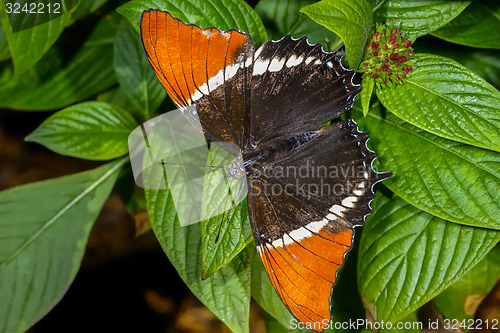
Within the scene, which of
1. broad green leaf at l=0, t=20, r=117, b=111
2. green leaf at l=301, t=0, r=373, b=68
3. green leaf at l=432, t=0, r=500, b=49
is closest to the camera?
green leaf at l=301, t=0, r=373, b=68

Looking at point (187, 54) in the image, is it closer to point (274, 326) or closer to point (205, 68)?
point (205, 68)

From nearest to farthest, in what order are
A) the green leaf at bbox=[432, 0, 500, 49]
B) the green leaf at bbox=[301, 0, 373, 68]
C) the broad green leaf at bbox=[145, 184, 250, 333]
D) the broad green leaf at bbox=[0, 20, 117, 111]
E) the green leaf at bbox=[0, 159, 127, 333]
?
the green leaf at bbox=[301, 0, 373, 68] → the broad green leaf at bbox=[145, 184, 250, 333] → the green leaf at bbox=[432, 0, 500, 49] → the green leaf at bbox=[0, 159, 127, 333] → the broad green leaf at bbox=[0, 20, 117, 111]

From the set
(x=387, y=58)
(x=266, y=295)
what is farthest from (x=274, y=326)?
(x=387, y=58)

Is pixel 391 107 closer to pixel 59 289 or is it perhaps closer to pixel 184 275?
pixel 184 275

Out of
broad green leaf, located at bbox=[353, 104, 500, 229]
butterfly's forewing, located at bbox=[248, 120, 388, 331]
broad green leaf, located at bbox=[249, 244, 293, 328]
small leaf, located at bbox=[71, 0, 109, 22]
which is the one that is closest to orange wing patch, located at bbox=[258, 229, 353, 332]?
butterfly's forewing, located at bbox=[248, 120, 388, 331]

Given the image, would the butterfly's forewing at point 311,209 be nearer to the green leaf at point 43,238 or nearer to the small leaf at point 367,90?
the small leaf at point 367,90

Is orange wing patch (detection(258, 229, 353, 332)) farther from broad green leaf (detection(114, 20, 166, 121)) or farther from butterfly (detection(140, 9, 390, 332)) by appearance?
broad green leaf (detection(114, 20, 166, 121))

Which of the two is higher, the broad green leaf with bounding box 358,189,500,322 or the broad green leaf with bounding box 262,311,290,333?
the broad green leaf with bounding box 358,189,500,322
